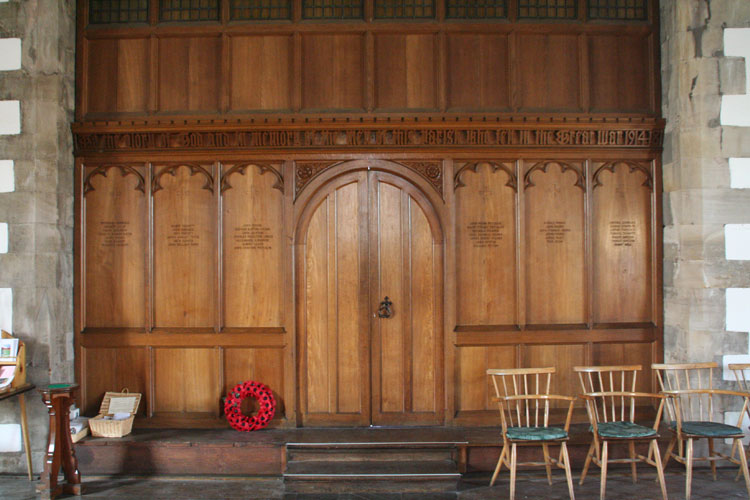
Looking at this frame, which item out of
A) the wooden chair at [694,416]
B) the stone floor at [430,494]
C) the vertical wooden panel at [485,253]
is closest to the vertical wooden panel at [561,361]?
the vertical wooden panel at [485,253]

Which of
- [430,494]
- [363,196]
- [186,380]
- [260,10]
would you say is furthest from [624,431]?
[260,10]

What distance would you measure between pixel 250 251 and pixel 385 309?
1360 millimetres

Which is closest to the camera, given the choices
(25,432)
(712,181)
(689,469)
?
(689,469)

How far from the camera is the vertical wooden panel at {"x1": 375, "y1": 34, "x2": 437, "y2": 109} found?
17.6 feet

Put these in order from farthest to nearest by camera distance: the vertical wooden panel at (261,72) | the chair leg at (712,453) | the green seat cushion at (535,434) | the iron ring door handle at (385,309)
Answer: the vertical wooden panel at (261,72) → the iron ring door handle at (385,309) → the chair leg at (712,453) → the green seat cushion at (535,434)

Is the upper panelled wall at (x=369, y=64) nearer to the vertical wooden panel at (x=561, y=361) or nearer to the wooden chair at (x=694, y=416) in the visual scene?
the vertical wooden panel at (x=561, y=361)

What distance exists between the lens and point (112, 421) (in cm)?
493

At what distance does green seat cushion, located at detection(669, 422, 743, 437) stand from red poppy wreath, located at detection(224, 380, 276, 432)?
333cm

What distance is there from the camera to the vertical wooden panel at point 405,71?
5.36m

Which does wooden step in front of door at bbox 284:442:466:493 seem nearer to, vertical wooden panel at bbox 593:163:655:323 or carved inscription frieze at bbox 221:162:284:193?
vertical wooden panel at bbox 593:163:655:323

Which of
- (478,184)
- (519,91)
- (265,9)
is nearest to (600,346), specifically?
(478,184)

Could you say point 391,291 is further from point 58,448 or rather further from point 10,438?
point 10,438

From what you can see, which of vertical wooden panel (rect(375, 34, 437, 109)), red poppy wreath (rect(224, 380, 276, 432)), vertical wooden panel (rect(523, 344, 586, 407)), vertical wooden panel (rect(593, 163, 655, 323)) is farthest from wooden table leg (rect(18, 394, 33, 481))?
vertical wooden panel (rect(593, 163, 655, 323))

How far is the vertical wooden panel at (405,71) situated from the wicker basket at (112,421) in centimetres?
350
